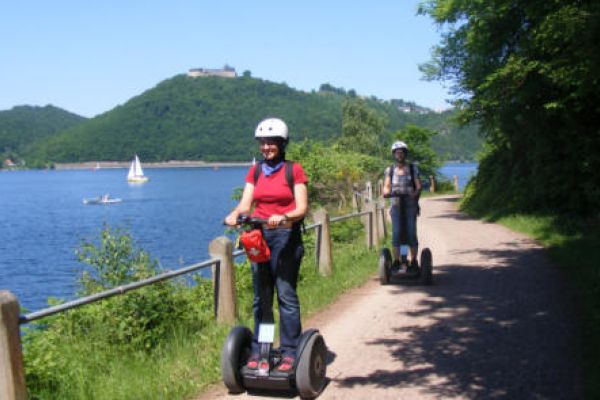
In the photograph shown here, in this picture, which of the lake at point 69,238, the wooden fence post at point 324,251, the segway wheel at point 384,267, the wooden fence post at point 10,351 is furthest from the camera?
the lake at point 69,238

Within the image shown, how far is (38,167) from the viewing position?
193 meters

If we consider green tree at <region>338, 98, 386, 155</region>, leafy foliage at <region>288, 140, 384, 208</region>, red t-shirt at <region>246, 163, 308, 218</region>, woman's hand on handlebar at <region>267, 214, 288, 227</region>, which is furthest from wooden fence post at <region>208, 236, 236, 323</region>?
green tree at <region>338, 98, 386, 155</region>

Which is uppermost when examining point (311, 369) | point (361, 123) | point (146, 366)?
point (361, 123)

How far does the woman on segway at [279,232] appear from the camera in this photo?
5090 millimetres

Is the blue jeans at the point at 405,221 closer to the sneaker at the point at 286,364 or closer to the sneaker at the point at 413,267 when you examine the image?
the sneaker at the point at 413,267

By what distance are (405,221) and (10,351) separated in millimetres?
6339

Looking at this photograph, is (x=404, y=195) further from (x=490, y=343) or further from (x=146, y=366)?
(x=146, y=366)

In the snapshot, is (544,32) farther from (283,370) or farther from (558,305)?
(283,370)

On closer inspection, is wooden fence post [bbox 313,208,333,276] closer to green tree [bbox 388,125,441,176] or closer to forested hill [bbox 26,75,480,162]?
green tree [bbox 388,125,441,176]

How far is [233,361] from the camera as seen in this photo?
5078 millimetres

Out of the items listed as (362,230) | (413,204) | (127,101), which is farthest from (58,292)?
(127,101)

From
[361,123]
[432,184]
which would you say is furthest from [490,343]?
[361,123]

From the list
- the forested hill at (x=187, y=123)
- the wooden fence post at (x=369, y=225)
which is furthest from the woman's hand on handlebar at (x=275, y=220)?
the forested hill at (x=187, y=123)

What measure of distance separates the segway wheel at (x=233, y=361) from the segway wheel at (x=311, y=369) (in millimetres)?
488
